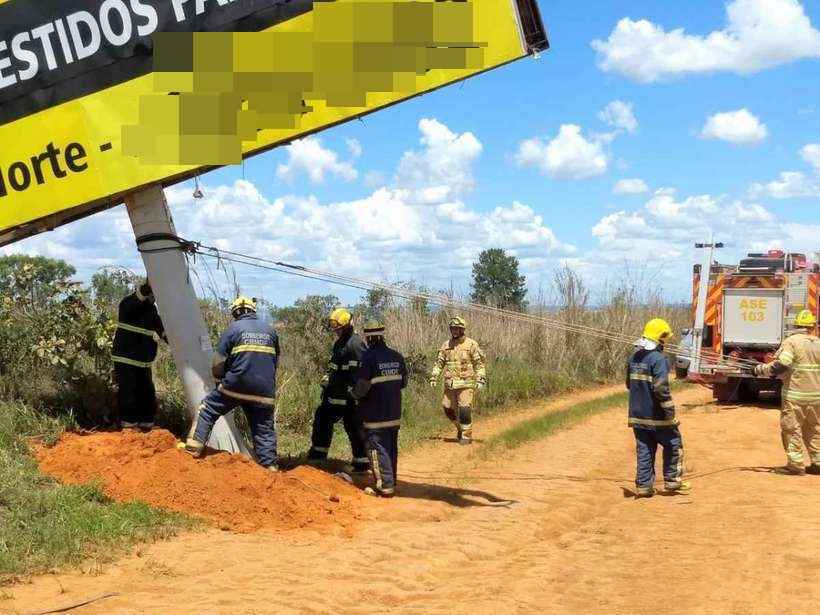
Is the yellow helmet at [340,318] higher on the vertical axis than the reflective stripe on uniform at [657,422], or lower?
higher

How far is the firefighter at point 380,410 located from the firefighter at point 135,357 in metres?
2.45

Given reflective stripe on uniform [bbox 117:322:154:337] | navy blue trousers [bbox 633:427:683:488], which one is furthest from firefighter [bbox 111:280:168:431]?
navy blue trousers [bbox 633:427:683:488]

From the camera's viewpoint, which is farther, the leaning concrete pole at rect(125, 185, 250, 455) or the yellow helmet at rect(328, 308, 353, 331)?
the yellow helmet at rect(328, 308, 353, 331)

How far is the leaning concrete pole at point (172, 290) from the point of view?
8.64 m

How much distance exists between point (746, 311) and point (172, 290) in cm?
1217

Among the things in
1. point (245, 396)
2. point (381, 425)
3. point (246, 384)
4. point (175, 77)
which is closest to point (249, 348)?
point (246, 384)

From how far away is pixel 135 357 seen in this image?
921cm

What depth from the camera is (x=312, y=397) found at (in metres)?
13.0

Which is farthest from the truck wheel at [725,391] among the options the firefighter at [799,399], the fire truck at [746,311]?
the firefighter at [799,399]

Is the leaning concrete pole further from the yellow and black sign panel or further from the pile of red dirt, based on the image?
the pile of red dirt

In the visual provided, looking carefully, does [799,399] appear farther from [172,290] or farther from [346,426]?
[172,290]

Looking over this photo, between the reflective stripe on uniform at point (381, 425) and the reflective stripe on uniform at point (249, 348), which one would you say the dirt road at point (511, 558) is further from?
the reflective stripe on uniform at point (249, 348)

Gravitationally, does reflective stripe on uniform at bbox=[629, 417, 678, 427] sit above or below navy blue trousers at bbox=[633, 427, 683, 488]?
above

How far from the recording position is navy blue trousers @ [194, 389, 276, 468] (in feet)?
27.1
